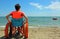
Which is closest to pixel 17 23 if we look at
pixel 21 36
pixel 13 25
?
pixel 13 25

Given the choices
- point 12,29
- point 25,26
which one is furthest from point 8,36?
point 25,26

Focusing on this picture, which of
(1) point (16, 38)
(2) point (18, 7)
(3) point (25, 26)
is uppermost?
(2) point (18, 7)

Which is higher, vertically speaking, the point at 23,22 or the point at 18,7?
the point at 18,7

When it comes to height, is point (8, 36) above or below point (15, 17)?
below

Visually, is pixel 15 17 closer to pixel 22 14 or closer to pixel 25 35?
pixel 22 14

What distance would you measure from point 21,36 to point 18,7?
1280mm

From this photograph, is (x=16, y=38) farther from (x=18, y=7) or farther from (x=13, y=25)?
(x=18, y=7)

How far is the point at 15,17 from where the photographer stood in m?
8.00

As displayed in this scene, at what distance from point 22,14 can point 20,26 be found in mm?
496

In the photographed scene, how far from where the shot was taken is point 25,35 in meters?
8.03

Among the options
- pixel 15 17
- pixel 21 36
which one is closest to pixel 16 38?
pixel 21 36

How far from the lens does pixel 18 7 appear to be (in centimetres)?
793

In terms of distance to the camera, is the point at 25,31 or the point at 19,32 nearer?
the point at 25,31

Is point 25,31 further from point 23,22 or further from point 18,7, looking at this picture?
point 18,7
